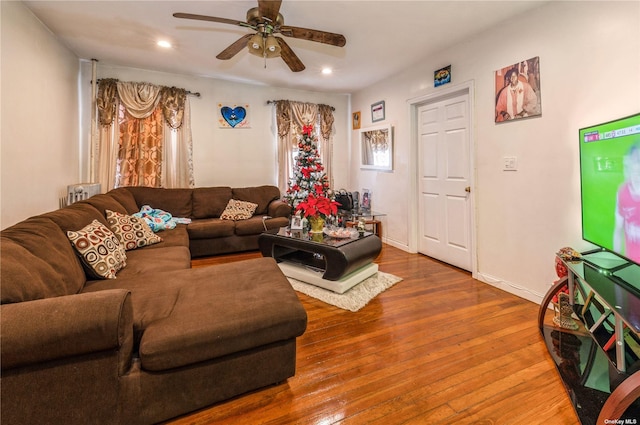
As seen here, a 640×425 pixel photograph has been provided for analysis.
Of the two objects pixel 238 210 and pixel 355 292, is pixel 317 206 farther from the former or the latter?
pixel 238 210

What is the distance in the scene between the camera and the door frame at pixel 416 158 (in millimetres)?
3146

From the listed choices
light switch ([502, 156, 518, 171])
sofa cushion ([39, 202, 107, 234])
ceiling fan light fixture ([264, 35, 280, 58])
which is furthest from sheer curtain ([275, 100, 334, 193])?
light switch ([502, 156, 518, 171])

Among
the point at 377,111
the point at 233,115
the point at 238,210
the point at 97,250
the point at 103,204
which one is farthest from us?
the point at 233,115

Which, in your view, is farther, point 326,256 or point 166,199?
point 166,199

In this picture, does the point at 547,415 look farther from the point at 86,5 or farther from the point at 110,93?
the point at 110,93

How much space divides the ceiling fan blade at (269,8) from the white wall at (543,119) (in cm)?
211

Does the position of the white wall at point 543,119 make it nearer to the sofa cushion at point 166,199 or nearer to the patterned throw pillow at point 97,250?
the patterned throw pillow at point 97,250

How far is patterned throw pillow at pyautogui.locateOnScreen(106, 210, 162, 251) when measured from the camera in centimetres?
262

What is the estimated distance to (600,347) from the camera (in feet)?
4.98

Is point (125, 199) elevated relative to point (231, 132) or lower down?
lower down

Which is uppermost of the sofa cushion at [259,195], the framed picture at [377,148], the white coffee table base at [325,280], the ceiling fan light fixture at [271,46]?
the ceiling fan light fixture at [271,46]

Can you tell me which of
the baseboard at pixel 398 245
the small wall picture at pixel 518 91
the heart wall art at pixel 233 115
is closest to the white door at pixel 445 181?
the baseboard at pixel 398 245

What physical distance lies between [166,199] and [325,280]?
8.95ft

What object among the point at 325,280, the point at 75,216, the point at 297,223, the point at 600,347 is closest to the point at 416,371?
the point at 600,347
